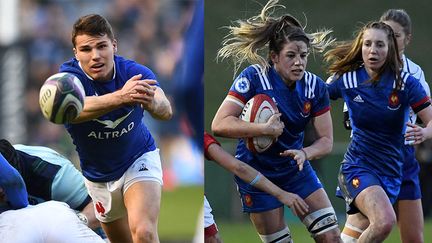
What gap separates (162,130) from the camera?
8.93 metres

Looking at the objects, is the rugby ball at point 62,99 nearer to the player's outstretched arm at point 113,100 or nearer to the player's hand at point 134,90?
the player's outstretched arm at point 113,100

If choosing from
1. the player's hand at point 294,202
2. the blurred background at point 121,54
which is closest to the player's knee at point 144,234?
Answer: the player's hand at point 294,202

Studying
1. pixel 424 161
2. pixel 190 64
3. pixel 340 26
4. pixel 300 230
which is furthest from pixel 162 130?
pixel 424 161

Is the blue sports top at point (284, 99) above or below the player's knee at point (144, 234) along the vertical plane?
above

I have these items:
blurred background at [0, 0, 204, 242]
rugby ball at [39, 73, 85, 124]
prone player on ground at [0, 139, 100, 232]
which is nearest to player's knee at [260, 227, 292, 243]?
prone player on ground at [0, 139, 100, 232]

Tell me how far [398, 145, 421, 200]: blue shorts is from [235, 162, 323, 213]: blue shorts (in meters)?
0.86

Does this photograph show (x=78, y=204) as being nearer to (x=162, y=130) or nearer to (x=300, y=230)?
(x=162, y=130)

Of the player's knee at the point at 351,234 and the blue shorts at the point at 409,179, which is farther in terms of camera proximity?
the blue shorts at the point at 409,179

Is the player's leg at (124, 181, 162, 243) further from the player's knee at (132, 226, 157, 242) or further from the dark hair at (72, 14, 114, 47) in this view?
the dark hair at (72, 14, 114, 47)

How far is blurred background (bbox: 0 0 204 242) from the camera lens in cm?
852

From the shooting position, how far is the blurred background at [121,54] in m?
8.52

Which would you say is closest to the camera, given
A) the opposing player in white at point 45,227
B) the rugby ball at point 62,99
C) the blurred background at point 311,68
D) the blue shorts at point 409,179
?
the opposing player in white at point 45,227

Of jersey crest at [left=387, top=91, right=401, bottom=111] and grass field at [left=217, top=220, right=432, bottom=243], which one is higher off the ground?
jersey crest at [left=387, top=91, right=401, bottom=111]

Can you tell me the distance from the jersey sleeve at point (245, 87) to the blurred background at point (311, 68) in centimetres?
174
